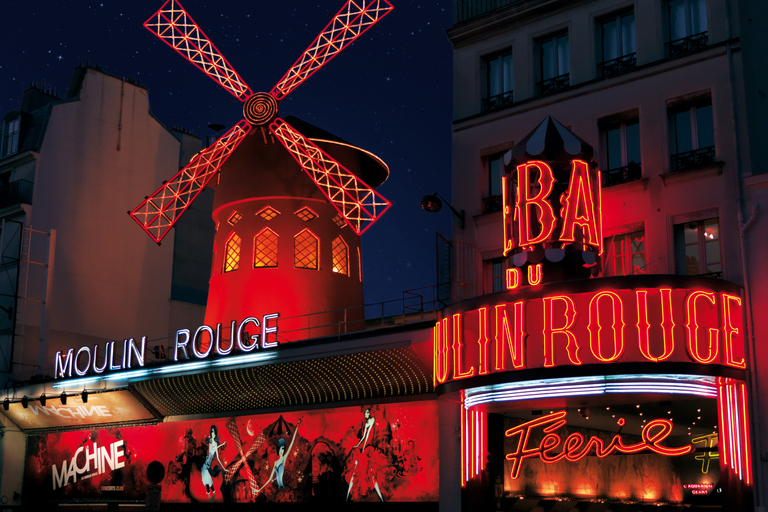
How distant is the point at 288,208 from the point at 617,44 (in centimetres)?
798

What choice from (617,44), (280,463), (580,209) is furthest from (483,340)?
(280,463)

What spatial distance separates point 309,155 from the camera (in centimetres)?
1884

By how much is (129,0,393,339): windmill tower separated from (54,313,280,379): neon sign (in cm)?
98

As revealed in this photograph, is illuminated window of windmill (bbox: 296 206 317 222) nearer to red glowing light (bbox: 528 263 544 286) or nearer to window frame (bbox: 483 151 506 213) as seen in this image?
window frame (bbox: 483 151 506 213)

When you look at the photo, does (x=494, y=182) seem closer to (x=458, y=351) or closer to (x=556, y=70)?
(x=556, y=70)

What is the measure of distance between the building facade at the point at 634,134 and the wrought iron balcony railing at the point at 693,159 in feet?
0.06

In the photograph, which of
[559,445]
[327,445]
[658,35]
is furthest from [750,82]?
[327,445]

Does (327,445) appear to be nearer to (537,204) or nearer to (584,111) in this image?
(537,204)

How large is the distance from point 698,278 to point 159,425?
12058 millimetres

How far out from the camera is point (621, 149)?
13.5m

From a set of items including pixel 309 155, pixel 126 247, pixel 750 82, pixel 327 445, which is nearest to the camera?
pixel 750 82

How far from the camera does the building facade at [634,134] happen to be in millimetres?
12109

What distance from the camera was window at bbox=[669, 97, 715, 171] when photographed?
41.3 ft

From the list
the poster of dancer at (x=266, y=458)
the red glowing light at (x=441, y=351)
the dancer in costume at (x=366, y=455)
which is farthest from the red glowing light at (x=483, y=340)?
the dancer in costume at (x=366, y=455)
